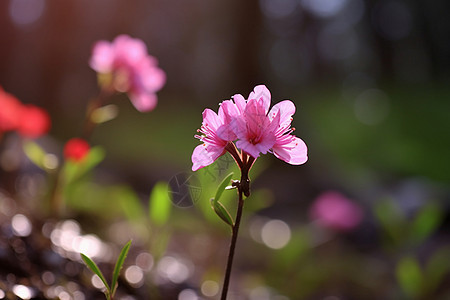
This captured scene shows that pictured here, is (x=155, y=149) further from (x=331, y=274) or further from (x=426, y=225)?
(x=426, y=225)

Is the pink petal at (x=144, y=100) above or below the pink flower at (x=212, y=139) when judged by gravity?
above

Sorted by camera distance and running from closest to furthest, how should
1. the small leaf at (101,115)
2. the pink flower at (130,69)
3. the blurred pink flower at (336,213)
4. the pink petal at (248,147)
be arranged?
the pink petal at (248,147), the pink flower at (130,69), the small leaf at (101,115), the blurred pink flower at (336,213)

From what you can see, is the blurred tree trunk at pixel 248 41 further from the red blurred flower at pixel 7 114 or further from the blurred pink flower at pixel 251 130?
the blurred pink flower at pixel 251 130

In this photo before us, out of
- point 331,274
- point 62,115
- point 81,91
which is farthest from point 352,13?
Result: point 331,274

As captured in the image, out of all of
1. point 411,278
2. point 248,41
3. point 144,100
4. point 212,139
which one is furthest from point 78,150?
point 248,41

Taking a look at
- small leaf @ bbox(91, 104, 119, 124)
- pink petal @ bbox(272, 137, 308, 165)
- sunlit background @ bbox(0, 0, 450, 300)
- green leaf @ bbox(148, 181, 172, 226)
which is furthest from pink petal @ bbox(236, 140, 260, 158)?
small leaf @ bbox(91, 104, 119, 124)

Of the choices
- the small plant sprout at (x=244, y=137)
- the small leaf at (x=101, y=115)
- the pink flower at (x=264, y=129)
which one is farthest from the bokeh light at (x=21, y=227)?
the pink flower at (x=264, y=129)

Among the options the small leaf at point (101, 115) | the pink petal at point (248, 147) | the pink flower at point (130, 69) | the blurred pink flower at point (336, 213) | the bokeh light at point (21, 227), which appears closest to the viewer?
the pink petal at point (248, 147)
